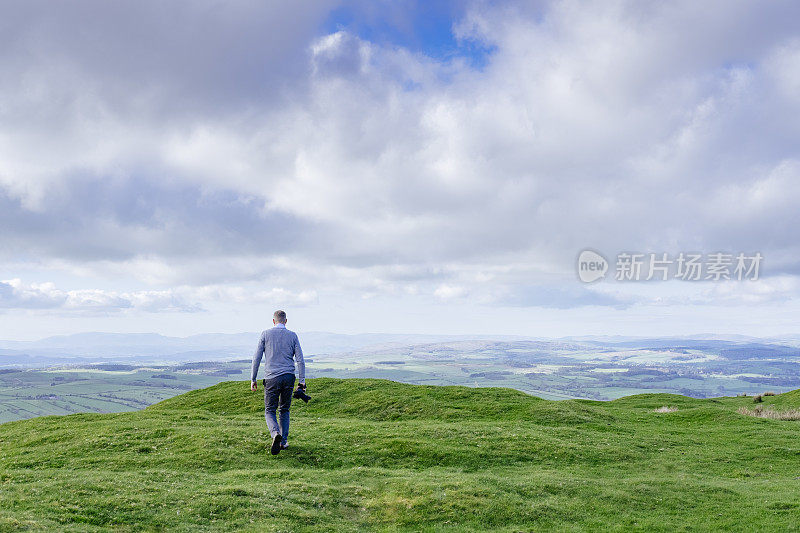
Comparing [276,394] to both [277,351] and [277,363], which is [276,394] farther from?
[277,351]

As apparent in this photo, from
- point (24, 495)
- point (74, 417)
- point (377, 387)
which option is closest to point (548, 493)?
point (24, 495)

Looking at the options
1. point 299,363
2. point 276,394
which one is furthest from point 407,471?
point 276,394

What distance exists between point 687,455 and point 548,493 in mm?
10479

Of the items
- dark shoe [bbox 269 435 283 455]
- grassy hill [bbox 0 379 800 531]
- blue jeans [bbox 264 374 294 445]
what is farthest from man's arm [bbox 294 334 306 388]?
Answer: grassy hill [bbox 0 379 800 531]

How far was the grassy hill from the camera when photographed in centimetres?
1373

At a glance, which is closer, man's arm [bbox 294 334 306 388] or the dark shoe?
man's arm [bbox 294 334 306 388]

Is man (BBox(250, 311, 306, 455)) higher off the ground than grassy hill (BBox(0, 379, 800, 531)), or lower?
higher

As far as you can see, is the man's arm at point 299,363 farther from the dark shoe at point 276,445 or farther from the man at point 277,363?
the dark shoe at point 276,445

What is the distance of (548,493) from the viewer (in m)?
16.3

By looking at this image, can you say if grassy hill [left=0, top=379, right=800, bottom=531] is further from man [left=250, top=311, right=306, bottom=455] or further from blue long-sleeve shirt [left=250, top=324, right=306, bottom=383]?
blue long-sleeve shirt [left=250, top=324, right=306, bottom=383]

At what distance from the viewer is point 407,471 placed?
18.7 metres

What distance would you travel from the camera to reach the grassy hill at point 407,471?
13.7 meters

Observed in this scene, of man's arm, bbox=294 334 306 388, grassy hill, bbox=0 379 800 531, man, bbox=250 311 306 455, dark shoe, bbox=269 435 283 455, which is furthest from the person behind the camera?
dark shoe, bbox=269 435 283 455

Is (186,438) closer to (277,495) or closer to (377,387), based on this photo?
(277,495)
